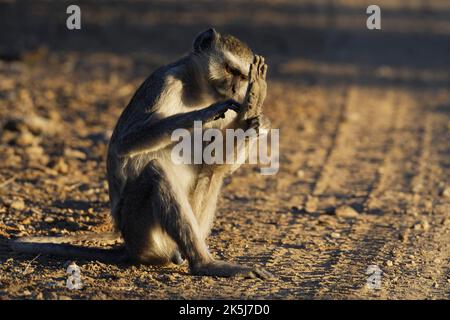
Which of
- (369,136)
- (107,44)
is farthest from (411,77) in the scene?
(107,44)

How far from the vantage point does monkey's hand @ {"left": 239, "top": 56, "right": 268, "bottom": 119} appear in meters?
5.41

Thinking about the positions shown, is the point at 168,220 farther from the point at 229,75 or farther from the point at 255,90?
the point at 229,75

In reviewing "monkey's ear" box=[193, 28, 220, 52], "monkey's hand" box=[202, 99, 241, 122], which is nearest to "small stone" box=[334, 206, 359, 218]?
"monkey's ear" box=[193, 28, 220, 52]

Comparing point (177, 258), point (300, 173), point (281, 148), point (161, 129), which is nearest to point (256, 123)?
point (161, 129)

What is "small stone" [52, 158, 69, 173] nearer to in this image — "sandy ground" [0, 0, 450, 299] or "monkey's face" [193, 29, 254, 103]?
"sandy ground" [0, 0, 450, 299]

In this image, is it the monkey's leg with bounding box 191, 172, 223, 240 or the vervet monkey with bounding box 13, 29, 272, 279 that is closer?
the vervet monkey with bounding box 13, 29, 272, 279

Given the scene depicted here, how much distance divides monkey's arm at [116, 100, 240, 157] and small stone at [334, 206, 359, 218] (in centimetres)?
212

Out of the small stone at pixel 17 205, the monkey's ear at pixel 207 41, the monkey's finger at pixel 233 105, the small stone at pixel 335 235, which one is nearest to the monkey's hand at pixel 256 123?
the monkey's finger at pixel 233 105

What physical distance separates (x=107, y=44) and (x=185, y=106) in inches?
388

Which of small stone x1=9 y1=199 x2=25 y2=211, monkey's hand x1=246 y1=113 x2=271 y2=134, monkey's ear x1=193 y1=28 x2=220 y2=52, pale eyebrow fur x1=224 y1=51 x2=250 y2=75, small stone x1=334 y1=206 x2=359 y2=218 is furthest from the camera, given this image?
small stone x1=334 y1=206 x2=359 y2=218

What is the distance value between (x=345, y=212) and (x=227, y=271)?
2122 millimetres

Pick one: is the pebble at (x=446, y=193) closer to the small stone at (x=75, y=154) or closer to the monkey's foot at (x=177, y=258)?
the monkey's foot at (x=177, y=258)

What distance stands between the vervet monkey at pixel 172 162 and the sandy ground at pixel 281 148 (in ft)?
0.45
